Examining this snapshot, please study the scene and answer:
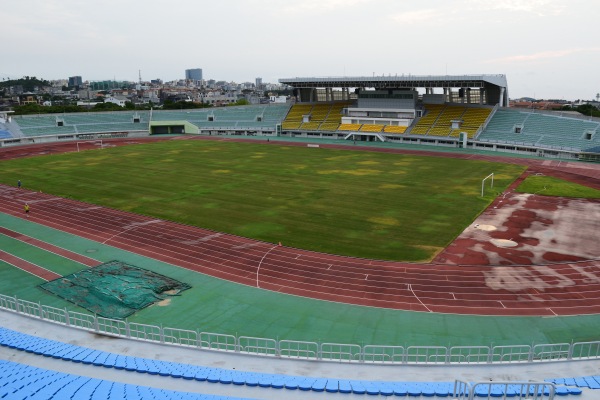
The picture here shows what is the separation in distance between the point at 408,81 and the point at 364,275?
61.4 meters

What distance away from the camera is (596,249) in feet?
87.6

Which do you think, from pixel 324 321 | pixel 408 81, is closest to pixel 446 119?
pixel 408 81

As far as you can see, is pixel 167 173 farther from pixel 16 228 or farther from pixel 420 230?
pixel 420 230

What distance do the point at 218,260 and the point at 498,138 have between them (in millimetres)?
57759

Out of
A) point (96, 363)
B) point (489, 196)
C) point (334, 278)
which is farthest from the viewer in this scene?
point (489, 196)

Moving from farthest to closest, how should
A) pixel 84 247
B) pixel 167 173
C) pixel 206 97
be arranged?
pixel 206 97
pixel 167 173
pixel 84 247

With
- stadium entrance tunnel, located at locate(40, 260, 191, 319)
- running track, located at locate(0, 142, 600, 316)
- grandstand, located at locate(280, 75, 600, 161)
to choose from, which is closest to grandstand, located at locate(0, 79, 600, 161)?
grandstand, located at locate(280, 75, 600, 161)

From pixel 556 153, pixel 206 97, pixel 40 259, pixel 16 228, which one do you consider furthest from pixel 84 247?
pixel 206 97

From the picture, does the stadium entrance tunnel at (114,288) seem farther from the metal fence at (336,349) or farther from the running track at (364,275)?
the running track at (364,275)

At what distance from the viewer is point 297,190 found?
42.1 meters

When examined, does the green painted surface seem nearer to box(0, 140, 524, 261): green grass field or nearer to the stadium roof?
box(0, 140, 524, 261): green grass field

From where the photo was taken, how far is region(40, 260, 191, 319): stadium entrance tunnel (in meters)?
20.2

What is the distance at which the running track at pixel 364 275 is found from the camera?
2032 cm

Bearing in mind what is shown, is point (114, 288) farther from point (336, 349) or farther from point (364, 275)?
point (364, 275)
